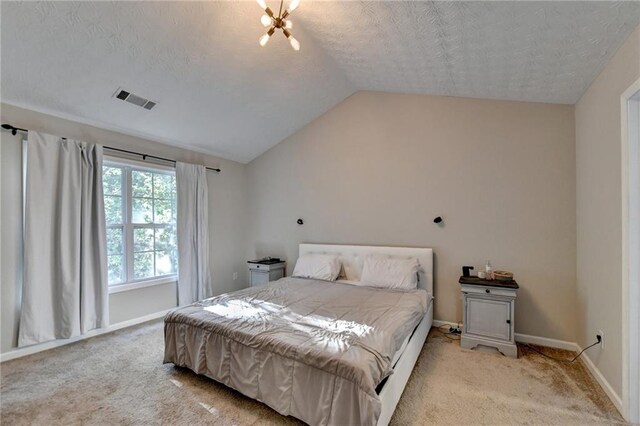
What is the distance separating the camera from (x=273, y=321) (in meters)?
2.17

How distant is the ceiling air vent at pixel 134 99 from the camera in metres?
2.86

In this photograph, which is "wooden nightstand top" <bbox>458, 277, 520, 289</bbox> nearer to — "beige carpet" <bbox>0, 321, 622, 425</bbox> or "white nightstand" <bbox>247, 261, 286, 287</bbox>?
"beige carpet" <bbox>0, 321, 622, 425</bbox>

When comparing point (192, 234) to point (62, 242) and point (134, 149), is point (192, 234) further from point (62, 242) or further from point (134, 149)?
point (62, 242)

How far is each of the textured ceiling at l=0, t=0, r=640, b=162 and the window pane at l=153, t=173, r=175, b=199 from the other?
600 millimetres

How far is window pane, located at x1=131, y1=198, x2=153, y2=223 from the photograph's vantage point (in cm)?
369

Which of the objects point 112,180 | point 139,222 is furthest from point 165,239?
point 112,180

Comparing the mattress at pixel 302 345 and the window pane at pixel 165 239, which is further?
the window pane at pixel 165 239

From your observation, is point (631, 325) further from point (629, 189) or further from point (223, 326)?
point (223, 326)

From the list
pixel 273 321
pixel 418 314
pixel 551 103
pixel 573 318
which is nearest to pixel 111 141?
pixel 273 321

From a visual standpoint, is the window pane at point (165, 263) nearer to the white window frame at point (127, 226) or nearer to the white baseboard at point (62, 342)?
the white window frame at point (127, 226)

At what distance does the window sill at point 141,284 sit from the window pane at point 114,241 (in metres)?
0.42

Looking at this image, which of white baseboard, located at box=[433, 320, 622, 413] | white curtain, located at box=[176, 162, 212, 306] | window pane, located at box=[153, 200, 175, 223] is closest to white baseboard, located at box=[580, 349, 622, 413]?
white baseboard, located at box=[433, 320, 622, 413]

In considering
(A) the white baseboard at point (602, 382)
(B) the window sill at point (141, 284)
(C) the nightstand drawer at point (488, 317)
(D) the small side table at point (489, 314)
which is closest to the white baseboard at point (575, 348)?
(A) the white baseboard at point (602, 382)

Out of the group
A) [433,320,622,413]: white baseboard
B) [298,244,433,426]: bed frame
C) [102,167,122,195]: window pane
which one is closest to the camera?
[298,244,433,426]: bed frame
